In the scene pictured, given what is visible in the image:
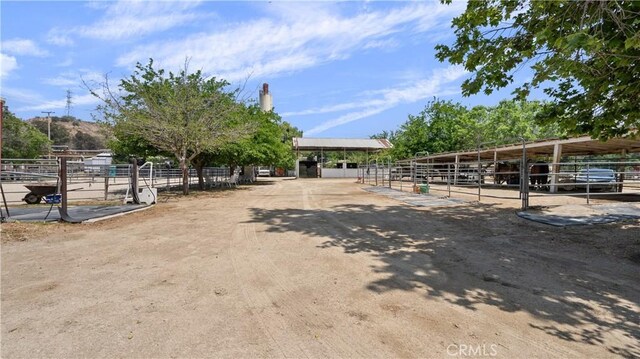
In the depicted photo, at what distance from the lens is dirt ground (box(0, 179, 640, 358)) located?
8.91ft

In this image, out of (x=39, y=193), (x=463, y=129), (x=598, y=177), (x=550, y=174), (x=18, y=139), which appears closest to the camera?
(x=550, y=174)

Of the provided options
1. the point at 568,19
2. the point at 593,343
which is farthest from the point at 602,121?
the point at 593,343

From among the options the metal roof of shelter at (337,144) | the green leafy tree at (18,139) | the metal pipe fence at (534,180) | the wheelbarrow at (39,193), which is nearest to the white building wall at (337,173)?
the metal roof of shelter at (337,144)

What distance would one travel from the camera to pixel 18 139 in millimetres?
45000

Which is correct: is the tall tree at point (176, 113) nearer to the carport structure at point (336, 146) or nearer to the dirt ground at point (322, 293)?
the dirt ground at point (322, 293)

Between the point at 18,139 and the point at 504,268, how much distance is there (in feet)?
191

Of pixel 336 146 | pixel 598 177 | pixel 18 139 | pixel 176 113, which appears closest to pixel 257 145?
pixel 176 113

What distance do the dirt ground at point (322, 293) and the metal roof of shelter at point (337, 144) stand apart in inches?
1395

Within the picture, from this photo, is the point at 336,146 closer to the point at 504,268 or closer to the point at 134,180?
the point at 134,180

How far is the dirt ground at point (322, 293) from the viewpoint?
2.71 metres

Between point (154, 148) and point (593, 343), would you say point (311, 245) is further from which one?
point (154, 148)

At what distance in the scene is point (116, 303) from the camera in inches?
137

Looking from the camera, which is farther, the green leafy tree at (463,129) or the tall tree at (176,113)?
the green leafy tree at (463,129)

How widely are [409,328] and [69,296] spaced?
3.48 metres
